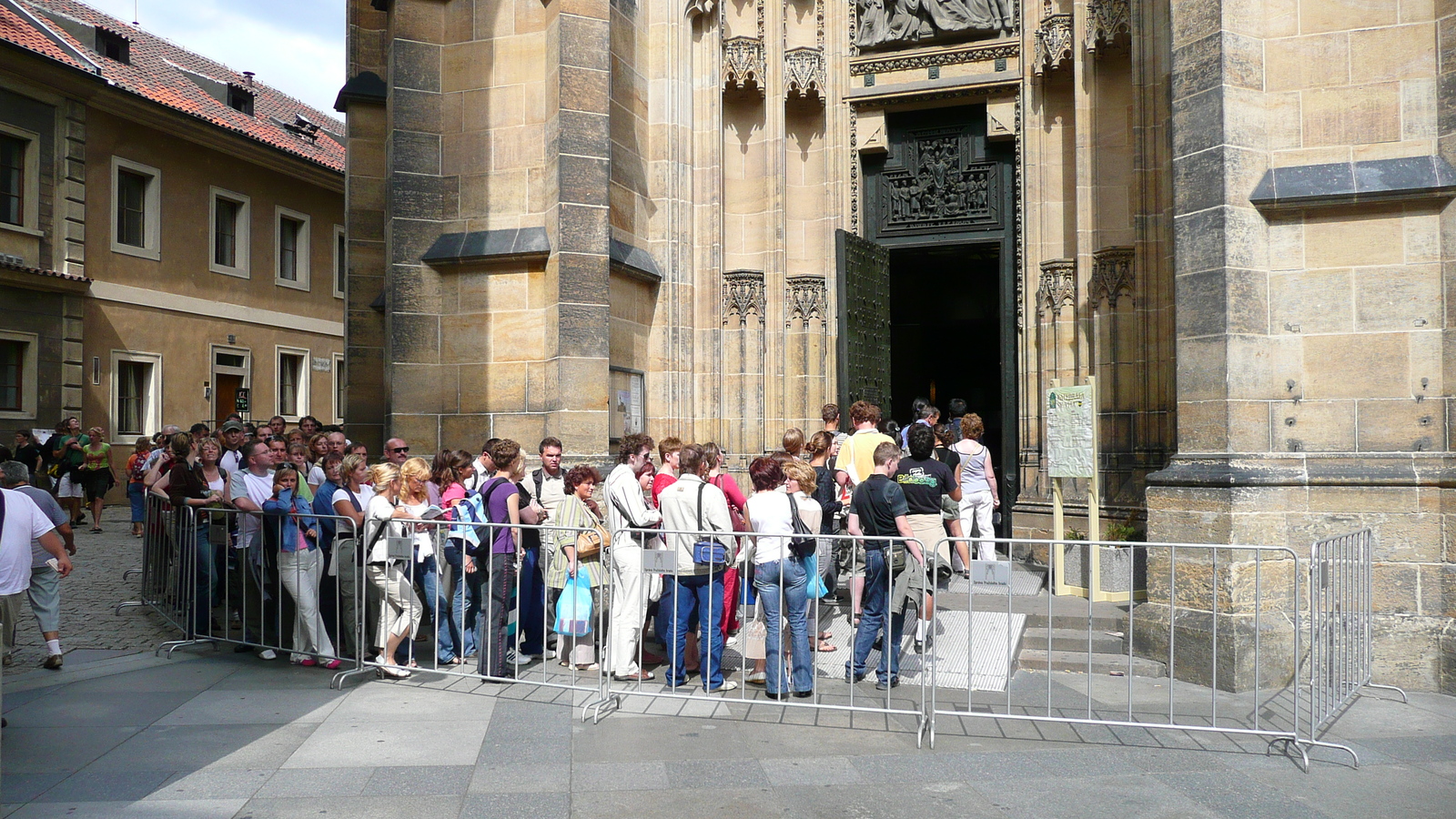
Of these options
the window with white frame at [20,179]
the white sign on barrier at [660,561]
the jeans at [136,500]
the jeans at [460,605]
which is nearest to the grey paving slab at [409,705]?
the jeans at [460,605]

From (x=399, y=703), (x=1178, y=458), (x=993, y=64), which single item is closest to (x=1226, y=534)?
(x=1178, y=458)

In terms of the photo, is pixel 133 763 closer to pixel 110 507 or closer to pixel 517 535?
pixel 517 535

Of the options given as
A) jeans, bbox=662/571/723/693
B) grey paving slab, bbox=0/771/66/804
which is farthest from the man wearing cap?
jeans, bbox=662/571/723/693

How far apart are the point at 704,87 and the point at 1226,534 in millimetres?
6760

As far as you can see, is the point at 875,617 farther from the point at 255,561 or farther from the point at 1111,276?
the point at 1111,276

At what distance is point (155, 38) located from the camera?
89.5 feet

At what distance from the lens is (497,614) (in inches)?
266

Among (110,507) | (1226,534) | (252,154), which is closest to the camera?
(1226,534)

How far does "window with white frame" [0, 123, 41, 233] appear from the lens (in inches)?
754

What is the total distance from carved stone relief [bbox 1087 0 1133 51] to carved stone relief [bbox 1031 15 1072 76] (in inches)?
11.8

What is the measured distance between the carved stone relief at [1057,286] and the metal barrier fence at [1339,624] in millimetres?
4087

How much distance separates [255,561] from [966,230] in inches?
304

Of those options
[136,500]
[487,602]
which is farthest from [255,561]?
[136,500]

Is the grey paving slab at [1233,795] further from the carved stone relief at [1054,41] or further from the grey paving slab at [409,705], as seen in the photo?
the carved stone relief at [1054,41]
